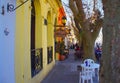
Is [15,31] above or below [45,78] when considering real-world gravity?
above

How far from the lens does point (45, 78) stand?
635 inches

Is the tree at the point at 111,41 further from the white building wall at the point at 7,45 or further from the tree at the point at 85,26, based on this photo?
the tree at the point at 85,26

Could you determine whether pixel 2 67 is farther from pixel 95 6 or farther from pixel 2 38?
pixel 95 6

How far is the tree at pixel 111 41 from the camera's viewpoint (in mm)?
5461

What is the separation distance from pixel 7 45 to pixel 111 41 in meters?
4.11

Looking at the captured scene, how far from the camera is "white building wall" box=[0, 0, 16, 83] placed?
8.74m

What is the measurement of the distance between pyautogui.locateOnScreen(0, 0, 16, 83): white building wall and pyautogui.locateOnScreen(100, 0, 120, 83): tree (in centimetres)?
378

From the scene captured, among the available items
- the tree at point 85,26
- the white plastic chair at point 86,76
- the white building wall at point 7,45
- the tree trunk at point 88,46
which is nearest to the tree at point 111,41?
the white building wall at point 7,45

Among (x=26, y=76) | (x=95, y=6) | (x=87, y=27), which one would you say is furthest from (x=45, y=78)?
(x=95, y=6)

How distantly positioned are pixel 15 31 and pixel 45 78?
7.24 m

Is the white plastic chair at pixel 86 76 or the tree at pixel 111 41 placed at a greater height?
the tree at pixel 111 41

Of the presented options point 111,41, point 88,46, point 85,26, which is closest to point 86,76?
point 85,26

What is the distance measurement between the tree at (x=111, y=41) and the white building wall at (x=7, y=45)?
3.78 meters

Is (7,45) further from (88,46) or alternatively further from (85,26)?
(88,46)
